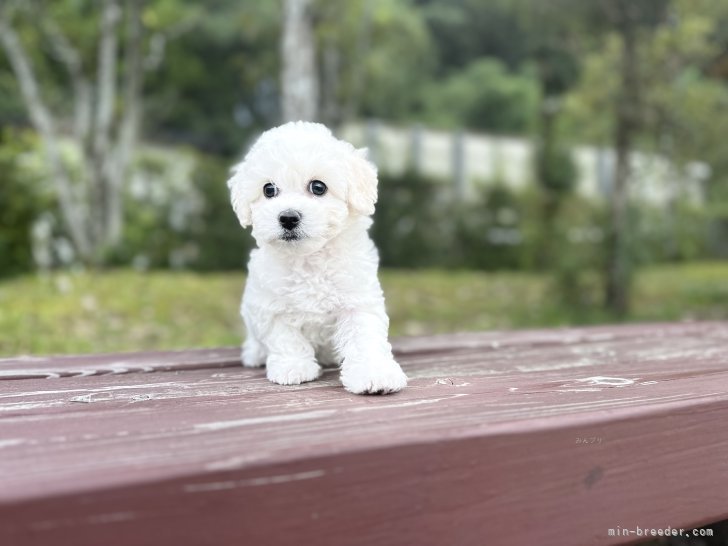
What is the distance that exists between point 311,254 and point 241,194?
0.79 ft

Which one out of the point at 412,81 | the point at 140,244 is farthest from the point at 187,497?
the point at 412,81

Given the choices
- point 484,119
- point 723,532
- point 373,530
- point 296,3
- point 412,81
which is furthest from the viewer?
point 484,119

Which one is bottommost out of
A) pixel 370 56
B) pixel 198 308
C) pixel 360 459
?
pixel 198 308

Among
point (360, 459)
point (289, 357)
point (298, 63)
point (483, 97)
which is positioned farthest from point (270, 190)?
point (483, 97)

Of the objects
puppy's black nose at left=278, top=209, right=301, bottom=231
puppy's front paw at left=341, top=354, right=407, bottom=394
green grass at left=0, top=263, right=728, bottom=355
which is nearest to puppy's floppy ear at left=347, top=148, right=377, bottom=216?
puppy's black nose at left=278, top=209, right=301, bottom=231

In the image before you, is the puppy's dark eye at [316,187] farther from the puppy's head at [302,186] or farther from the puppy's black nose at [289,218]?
the puppy's black nose at [289,218]

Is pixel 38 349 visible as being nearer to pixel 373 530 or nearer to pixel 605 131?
pixel 373 530

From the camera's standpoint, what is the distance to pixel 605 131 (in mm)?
8750

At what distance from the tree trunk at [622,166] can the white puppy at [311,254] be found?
6.11 meters

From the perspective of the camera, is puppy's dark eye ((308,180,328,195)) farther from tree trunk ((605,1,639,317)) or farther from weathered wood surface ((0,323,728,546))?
tree trunk ((605,1,639,317))

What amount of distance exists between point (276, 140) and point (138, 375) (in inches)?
29.6

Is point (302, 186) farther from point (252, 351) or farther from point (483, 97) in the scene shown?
point (483, 97)

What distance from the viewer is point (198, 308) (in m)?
6.48

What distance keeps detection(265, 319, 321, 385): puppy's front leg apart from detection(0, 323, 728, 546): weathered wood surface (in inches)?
2.2
